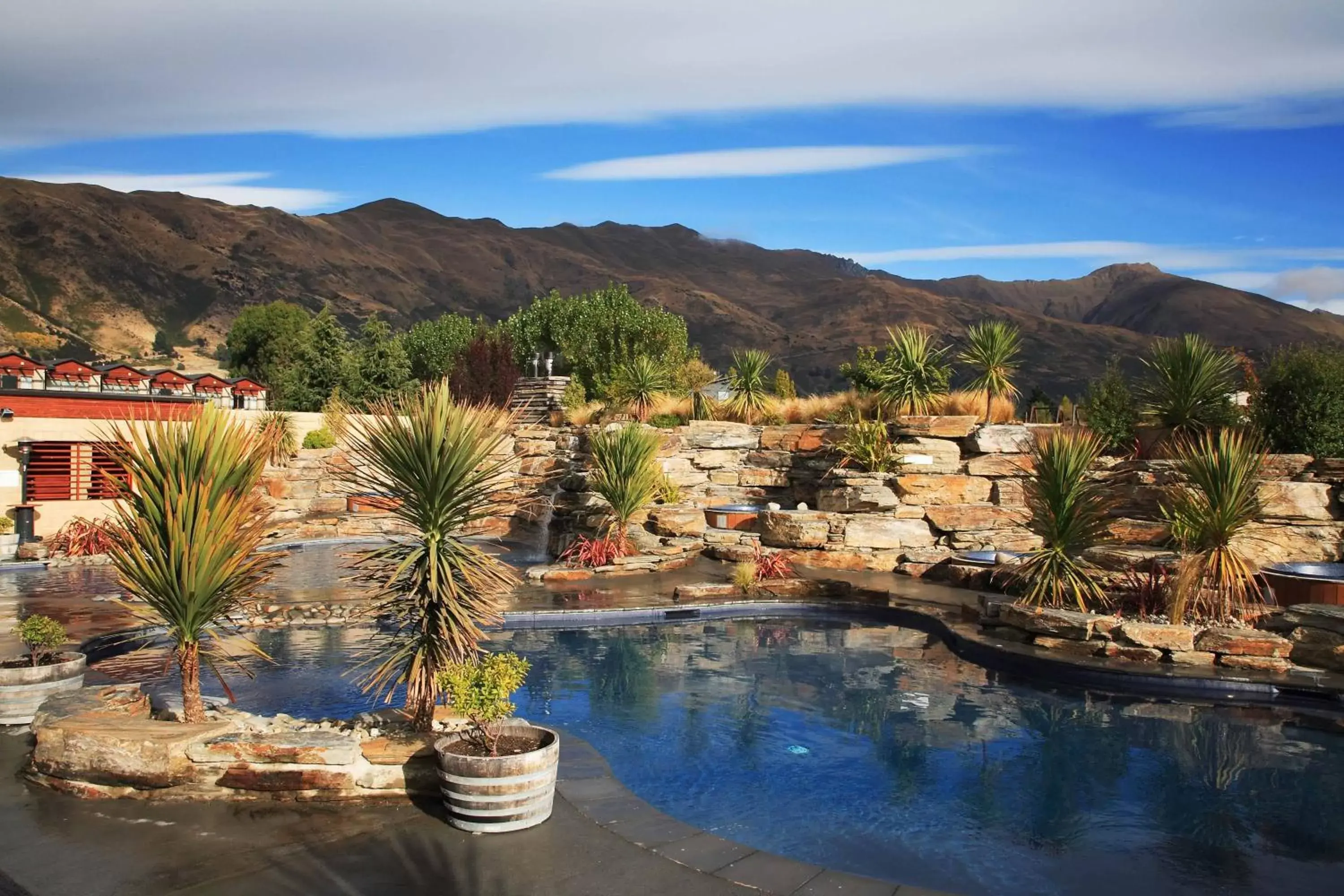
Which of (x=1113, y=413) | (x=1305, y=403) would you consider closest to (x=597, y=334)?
(x=1113, y=413)

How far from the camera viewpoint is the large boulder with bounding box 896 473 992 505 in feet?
45.9

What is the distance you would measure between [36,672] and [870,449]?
11.1m

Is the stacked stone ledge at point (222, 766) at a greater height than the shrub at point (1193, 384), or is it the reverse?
the shrub at point (1193, 384)

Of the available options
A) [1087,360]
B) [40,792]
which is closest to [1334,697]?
[40,792]

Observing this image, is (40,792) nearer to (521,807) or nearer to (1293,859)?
(521,807)

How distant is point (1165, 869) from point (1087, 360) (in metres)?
69.8

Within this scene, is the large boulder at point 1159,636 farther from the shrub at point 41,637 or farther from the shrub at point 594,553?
the shrub at point 41,637

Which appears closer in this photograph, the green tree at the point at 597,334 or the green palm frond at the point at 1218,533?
the green palm frond at the point at 1218,533

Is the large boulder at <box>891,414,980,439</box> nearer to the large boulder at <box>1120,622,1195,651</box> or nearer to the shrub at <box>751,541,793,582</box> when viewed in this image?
the shrub at <box>751,541,793,582</box>

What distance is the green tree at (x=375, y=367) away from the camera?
3209cm

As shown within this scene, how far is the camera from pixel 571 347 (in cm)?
3566

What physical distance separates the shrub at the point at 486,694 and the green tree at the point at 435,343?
3516 centimetres

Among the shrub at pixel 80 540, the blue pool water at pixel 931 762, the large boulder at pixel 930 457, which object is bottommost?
the blue pool water at pixel 931 762

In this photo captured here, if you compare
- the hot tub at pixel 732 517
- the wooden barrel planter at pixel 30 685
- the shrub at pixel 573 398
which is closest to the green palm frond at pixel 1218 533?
the hot tub at pixel 732 517
